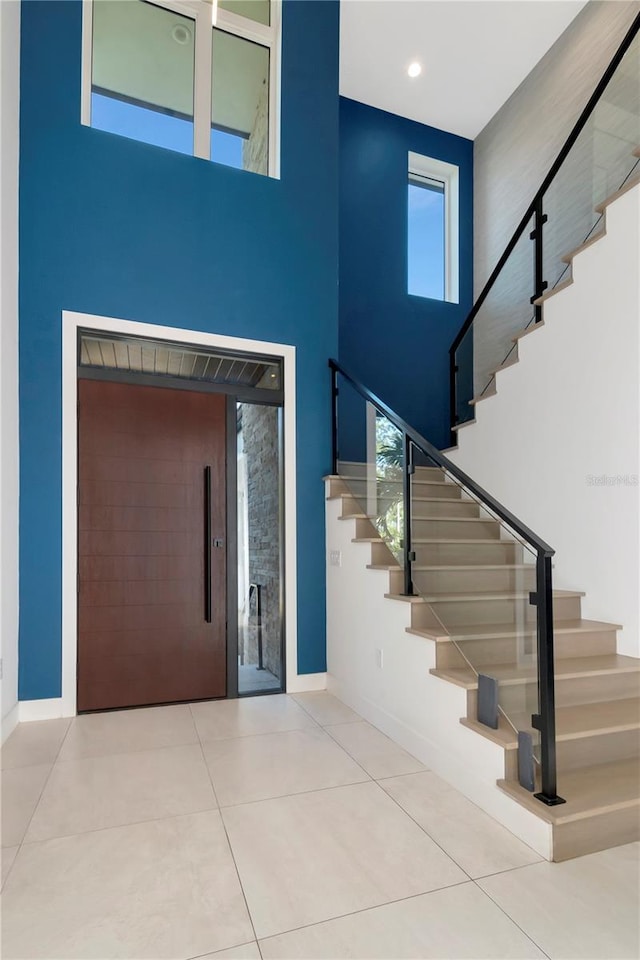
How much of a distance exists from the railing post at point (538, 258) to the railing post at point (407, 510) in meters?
1.80

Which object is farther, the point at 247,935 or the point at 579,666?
the point at 579,666

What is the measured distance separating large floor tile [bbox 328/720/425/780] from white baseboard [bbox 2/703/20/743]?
1.80 metres

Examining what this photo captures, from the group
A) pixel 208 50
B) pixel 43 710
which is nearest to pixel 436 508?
pixel 43 710

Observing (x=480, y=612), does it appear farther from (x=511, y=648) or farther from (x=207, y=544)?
(x=207, y=544)

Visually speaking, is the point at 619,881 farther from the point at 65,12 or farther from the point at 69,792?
the point at 65,12

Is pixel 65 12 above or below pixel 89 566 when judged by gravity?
above

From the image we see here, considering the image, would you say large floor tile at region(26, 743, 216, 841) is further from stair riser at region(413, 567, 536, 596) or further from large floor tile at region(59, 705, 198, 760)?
stair riser at region(413, 567, 536, 596)

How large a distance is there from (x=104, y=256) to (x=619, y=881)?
4.13 meters

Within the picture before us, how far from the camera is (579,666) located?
9.43 feet

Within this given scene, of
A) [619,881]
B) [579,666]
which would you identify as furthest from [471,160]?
[619,881]

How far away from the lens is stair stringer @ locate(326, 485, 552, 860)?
2268 millimetres

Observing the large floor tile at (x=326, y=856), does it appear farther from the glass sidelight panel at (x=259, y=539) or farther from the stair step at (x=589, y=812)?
the glass sidelight panel at (x=259, y=539)

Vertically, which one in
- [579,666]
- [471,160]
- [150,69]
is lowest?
[579,666]

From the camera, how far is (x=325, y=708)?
3.62 meters
